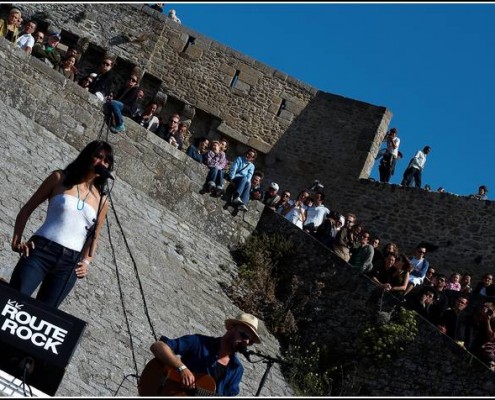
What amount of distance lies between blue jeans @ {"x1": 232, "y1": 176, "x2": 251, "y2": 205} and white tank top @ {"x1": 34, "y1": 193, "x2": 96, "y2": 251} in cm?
888

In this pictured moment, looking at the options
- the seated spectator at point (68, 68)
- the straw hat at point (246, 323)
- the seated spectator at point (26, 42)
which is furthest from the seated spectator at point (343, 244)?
the straw hat at point (246, 323)

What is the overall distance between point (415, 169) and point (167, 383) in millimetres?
16854

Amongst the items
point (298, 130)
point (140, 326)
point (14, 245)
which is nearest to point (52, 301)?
point (14, 245)

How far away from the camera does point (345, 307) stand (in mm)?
15602

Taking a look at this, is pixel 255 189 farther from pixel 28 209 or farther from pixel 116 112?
pixel 28 209

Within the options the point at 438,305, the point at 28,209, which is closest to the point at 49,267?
the point at 28,209

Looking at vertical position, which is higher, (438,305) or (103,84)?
(103,84)

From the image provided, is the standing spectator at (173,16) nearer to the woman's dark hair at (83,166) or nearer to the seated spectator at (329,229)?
the seated spectator at (329,229)

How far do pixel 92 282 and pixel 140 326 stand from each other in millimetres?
687

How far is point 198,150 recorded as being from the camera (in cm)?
1827

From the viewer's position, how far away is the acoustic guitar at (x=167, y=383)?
769 centimetres

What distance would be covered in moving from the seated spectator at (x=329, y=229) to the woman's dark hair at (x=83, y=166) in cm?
913

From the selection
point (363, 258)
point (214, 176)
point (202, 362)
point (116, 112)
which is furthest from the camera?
point (214, 176)

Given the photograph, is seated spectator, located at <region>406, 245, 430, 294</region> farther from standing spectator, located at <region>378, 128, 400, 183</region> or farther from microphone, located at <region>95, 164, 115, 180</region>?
microphone, located at <region>95, 164, 115, 180</region>
